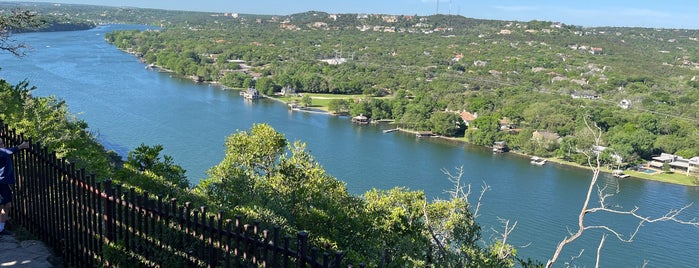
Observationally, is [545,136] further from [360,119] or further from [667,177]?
[360,119]

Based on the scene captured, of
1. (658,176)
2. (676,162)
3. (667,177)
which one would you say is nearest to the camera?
(667,177)

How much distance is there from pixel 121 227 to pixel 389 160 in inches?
984

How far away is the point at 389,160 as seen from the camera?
1113 inches

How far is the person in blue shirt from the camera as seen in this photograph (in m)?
4.00

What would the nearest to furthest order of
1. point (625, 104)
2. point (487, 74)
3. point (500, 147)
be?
point (500, 147)
point (625, 104)
point (487, 74)

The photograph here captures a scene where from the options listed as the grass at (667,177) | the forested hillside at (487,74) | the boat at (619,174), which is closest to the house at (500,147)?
the forested hillside at (487,74)

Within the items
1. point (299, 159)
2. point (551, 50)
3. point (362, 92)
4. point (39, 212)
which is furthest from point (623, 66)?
point (39, 212)

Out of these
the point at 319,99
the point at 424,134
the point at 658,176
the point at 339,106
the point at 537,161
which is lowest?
the point at 658,176

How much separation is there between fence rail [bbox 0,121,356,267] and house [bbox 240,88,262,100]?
41.1 metres

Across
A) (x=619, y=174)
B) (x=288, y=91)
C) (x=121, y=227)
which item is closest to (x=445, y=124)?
(x=619, y=174)

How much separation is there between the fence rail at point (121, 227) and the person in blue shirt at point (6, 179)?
97 mm

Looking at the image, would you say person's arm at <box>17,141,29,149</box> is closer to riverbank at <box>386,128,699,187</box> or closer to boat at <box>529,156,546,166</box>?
riverbank at <box>386,128,699,187</box>

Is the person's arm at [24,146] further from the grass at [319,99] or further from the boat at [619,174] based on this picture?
the grass at [319,99]

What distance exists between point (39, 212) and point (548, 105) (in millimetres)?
40695
